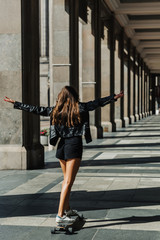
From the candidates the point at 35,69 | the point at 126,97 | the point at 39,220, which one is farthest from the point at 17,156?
the point at 126,97

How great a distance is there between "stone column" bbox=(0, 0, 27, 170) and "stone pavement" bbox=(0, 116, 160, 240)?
485mm

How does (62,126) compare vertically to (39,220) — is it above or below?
above

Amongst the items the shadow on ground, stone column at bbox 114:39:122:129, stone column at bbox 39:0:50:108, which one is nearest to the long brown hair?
the shadow on ground

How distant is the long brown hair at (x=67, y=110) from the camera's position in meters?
5.17

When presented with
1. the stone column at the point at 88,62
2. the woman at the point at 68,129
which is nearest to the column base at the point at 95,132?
the stone column at the point at 88,62

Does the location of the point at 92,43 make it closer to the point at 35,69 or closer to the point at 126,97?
the point at 35,69

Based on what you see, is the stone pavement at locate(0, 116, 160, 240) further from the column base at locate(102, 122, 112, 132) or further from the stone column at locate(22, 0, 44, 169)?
the column base at locate(102, 122, 112, 132)

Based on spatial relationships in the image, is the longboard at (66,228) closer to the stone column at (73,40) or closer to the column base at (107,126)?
the stone column at (73,40)

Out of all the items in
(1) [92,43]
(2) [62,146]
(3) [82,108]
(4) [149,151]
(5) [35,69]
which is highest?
(1) [92,43]

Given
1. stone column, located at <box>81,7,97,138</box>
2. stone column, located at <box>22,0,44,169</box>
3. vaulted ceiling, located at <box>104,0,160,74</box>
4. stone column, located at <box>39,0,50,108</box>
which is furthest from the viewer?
stone column, located at <box>39,0,50,108</box>

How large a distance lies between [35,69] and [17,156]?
229 cm

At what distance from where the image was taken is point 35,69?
35.3ft

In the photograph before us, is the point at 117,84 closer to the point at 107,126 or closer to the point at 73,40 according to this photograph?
the point at 107,126

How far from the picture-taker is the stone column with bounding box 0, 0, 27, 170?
1014cm
